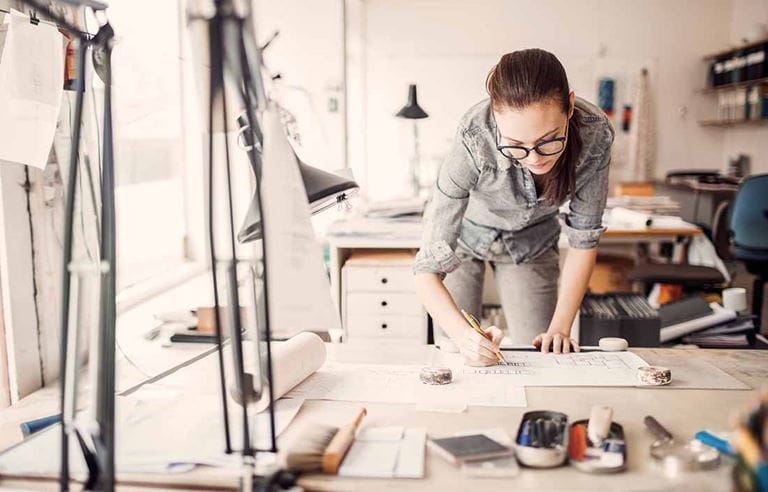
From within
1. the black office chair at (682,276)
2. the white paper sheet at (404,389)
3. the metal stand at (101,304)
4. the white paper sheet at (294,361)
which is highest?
the metal stand at (101,304)

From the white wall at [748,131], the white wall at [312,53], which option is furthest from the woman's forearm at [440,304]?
the white wall at [748,131]

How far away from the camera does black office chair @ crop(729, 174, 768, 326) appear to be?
360 cm

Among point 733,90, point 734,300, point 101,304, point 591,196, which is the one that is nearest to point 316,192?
point 101,304

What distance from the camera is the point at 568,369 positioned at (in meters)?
1.39

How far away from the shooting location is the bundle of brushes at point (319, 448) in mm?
942

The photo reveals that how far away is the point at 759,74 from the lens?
17.5 feet

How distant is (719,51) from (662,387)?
586cm

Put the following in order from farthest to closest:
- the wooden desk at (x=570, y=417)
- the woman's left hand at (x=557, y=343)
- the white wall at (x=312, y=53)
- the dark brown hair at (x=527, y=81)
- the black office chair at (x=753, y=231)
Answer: the white wall at (x=312, y=53)
the black office chair at (x=753, y=231)
the woman's left hand at (x=557, y=343)
the dark brown hair at (x=527, y=81)
the wooden desk at (x=570, y=417)

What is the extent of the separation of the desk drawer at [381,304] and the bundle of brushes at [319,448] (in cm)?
167

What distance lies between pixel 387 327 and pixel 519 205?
3.60 ft

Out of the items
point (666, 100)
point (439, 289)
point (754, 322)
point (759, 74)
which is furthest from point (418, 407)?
point (666, 100)

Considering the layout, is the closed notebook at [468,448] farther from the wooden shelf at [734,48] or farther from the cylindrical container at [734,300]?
the wooden shelf at [734,48]

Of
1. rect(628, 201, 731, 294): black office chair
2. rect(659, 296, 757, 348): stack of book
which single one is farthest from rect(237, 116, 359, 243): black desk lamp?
rect(628, 201, 731, 294): black office chair

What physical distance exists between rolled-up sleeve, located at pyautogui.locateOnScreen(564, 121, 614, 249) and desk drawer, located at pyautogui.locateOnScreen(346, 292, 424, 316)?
1.04 meters
